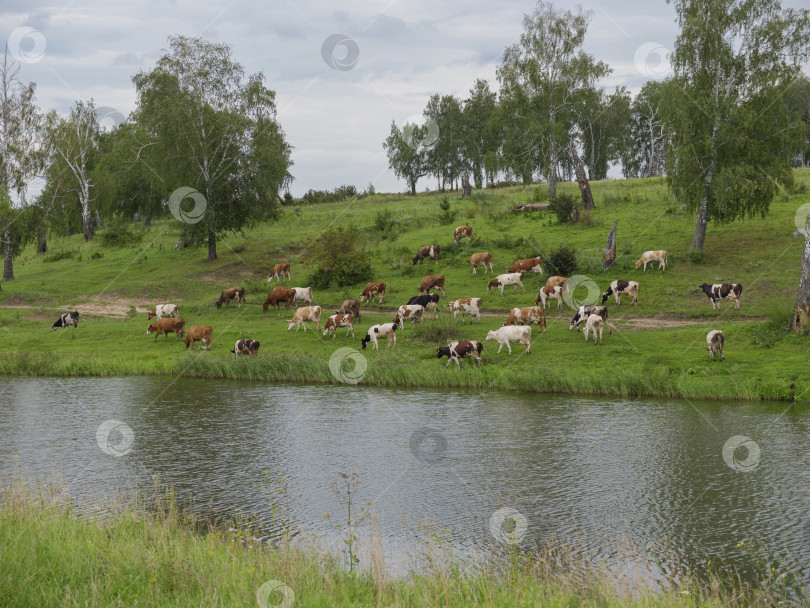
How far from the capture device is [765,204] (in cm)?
4216

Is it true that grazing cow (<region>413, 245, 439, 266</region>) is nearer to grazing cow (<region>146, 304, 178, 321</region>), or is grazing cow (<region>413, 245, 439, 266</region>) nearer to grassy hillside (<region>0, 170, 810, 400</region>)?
grassy hillside (<region>0, 170, 810, 400</region>)

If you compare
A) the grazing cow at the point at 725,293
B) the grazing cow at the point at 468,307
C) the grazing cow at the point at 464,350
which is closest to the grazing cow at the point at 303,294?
the grazing cow at the point at 468,307

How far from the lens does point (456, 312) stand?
36.5m

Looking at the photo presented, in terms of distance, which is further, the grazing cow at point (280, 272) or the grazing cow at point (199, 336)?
the grazing cow at point (280, 272)

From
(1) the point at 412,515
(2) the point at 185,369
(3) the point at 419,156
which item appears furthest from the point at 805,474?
(3) the point at 419,156

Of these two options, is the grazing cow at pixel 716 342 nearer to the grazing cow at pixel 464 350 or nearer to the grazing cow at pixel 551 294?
the grazing cow at pixel 464 350

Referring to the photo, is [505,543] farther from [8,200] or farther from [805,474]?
[8,200]

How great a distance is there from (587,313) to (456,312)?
255 inches

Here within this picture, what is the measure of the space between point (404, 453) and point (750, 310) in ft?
74.4

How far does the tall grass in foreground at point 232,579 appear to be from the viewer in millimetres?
8789

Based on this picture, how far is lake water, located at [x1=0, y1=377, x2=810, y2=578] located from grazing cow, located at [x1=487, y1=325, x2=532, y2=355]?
14.9 ft

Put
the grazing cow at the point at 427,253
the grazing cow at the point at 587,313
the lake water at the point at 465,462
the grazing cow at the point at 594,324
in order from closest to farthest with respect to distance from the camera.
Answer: the lake water at the point at 465,462, the grazing cow at the point at 594,324, the grazing cow at the point at 587,313, the grazing cow at the point at 427,253

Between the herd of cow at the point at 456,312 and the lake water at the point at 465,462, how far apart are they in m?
4.71

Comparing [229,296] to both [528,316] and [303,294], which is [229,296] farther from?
[528,316]
